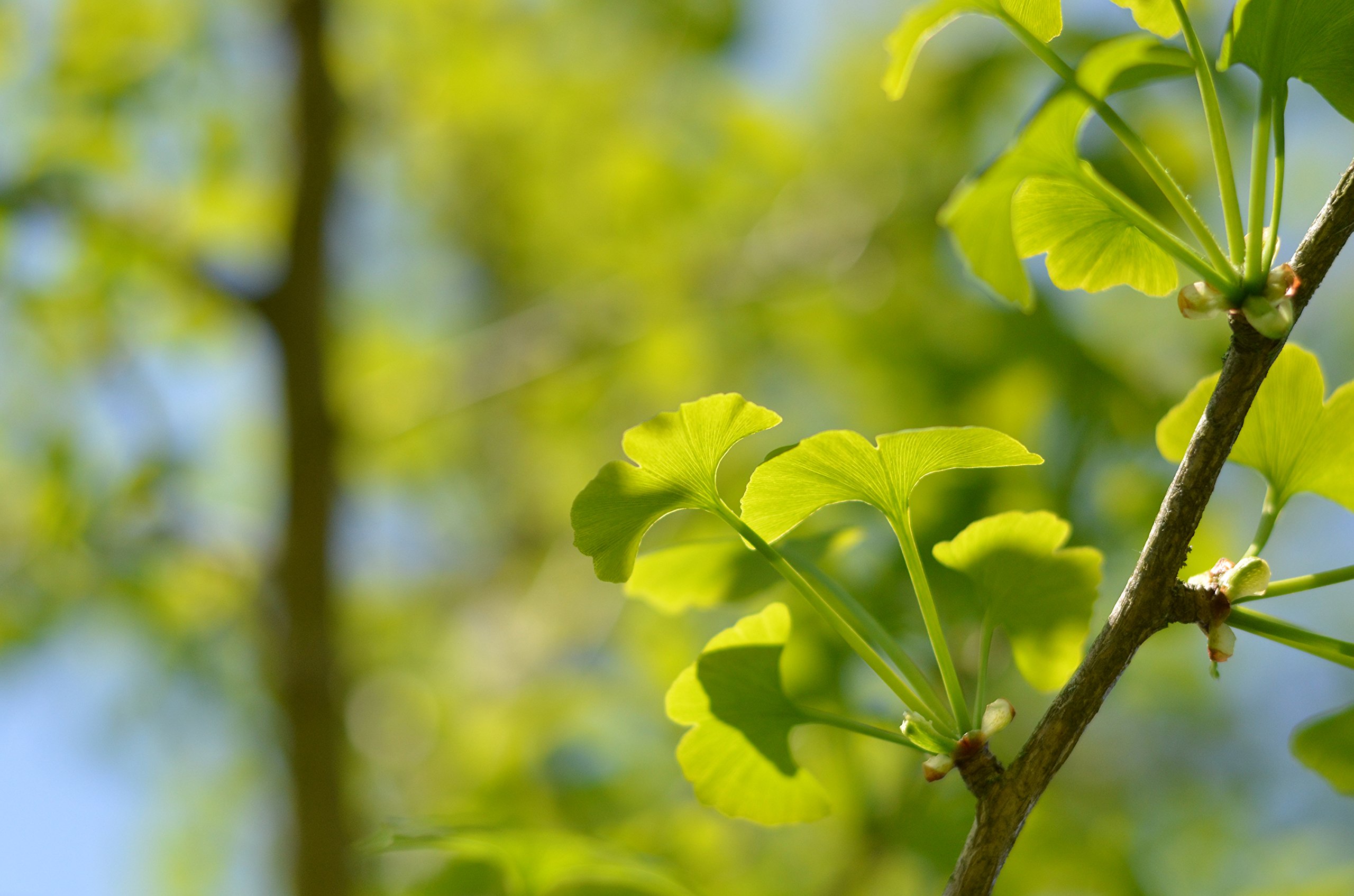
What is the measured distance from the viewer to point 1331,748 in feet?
1.27

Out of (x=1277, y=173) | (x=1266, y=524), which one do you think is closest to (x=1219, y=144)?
(x=1277, y=173)

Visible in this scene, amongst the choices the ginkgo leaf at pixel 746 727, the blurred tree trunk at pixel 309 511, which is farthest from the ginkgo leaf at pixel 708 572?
the blurred tree trunk at pixel 309 511

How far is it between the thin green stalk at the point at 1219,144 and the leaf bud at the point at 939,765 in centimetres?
18

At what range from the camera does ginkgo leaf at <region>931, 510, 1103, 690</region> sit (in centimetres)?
36

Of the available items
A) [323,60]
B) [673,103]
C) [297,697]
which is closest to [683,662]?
[297,697]

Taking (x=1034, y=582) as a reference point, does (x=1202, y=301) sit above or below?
above

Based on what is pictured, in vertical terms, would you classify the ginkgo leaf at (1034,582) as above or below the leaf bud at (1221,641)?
below

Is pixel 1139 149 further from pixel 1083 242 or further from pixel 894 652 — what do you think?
pixel 894 652

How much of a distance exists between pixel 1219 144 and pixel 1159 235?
31mm

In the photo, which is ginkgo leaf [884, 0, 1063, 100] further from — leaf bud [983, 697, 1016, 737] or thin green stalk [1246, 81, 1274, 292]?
leaf bud [983, 697, 1016, 737]

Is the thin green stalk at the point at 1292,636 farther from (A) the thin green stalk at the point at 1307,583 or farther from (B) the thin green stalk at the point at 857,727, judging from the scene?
(B) the thin green stalk at the point at 857,727

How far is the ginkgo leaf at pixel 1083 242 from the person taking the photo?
13.4 inches

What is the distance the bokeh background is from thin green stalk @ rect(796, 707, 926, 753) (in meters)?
0.19

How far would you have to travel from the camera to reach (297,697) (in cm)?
89
